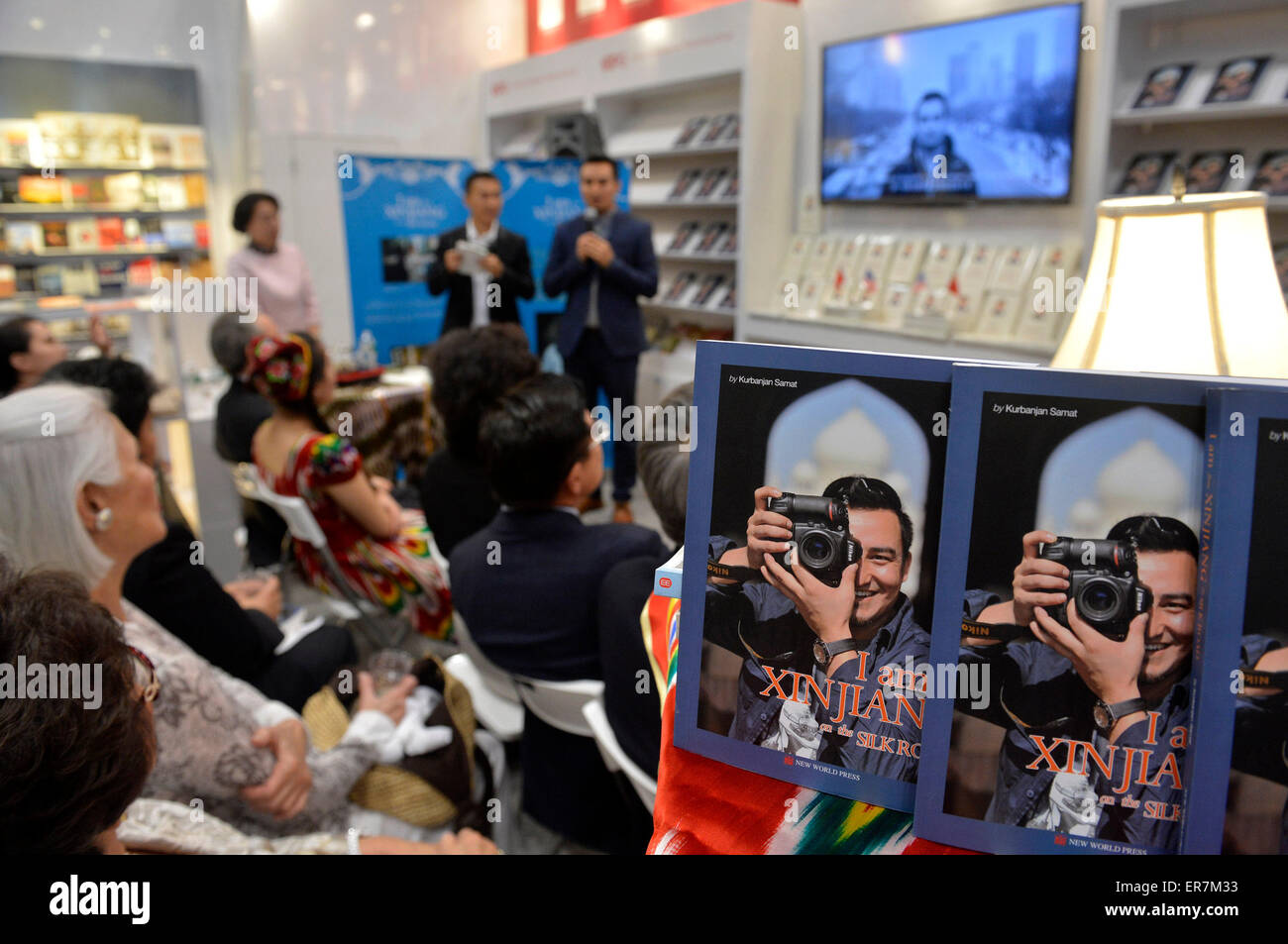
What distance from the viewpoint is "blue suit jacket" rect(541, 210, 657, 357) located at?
4520 millimetres

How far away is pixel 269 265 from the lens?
470cm

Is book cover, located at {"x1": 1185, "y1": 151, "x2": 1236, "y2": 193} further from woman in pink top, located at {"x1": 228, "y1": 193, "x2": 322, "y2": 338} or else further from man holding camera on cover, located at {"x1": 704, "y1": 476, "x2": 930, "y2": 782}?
woman in pink top, located at {"x1": 228, "y1": 193, "x2": 322, "y2": 338}

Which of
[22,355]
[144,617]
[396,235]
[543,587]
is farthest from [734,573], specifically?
[396,235]

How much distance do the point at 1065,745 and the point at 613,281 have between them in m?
4.06

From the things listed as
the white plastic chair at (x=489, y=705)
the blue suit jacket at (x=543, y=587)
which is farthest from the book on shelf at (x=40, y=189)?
the blue suit jacket at (x=543, y=587)

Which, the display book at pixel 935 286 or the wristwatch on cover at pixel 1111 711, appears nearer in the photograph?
the wristwatch on cover at pixel 1111 711

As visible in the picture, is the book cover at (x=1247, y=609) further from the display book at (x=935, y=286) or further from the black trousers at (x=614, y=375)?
the black trousers at (x=614, y=375)

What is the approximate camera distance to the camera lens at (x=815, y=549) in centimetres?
73

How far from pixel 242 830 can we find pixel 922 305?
3990mm

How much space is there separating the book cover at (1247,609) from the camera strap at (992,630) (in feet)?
0.40

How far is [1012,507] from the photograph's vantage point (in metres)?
0.66

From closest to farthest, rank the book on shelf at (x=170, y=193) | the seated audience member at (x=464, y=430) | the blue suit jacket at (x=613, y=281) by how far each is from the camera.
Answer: the seated audience member at (x=464, y=430) < the blue suit jacket at (x=613, y=281) < the book on shelf at (x=170, y=193)

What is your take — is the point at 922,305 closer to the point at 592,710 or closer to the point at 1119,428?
the point at 592,710

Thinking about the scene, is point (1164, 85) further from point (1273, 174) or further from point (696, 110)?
point (696, 110)
